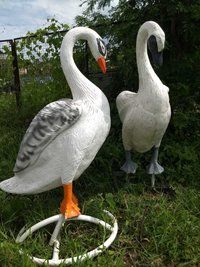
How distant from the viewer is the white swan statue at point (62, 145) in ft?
8.69

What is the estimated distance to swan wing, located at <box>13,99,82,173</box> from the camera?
8.66 ft

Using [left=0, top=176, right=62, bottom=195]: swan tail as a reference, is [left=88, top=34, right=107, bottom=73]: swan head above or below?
above

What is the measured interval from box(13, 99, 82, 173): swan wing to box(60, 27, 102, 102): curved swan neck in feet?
0.39

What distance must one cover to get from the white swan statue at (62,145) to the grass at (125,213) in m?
0.32

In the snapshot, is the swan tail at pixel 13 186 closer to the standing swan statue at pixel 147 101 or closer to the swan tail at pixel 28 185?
the swan tail at pixel 28 185

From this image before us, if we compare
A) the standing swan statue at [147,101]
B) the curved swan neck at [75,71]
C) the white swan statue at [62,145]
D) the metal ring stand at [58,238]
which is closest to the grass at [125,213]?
the metal ring stand at [58,238]

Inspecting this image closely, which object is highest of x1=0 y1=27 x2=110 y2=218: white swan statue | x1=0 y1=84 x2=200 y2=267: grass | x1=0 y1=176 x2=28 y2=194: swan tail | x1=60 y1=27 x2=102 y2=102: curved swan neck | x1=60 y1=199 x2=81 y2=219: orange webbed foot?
x1=60 y1=27 x2=102 y2=102: curved swan neck

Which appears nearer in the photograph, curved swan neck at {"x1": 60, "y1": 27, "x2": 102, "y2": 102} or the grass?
the grass

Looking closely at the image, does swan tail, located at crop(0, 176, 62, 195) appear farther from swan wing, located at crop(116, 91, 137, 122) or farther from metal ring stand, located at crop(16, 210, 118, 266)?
swan wing, located at crop(116, 91, 137, 122)

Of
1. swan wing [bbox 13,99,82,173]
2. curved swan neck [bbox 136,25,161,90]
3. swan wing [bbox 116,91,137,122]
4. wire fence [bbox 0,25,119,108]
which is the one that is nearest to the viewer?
swan wing [bbox 13,99,82,173]

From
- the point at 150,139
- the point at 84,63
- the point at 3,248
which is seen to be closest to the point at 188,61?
the point at 150,139

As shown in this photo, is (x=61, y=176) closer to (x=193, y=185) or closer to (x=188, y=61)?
(x=193, y=185)

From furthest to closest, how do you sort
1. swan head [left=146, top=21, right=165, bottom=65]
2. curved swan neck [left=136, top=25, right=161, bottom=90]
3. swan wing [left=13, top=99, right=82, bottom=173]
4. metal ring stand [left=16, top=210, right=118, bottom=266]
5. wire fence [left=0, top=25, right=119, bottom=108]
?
wire fence [left=0, top=25, right=119, bottom=108] → curved swan neck [left=136, top=25, right=161, bottom=90] → swan head [left=146, top=21, right=165, bottom=65] → swan wing [left=13, top=99, right=82, bottom=173] → metal ring stand [left=16, top=210, right=118, bottom=266]

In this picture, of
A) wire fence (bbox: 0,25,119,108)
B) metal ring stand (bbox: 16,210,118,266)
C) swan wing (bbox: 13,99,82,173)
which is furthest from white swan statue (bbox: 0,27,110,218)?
wire fence (bbox: 0,25,119,108)
